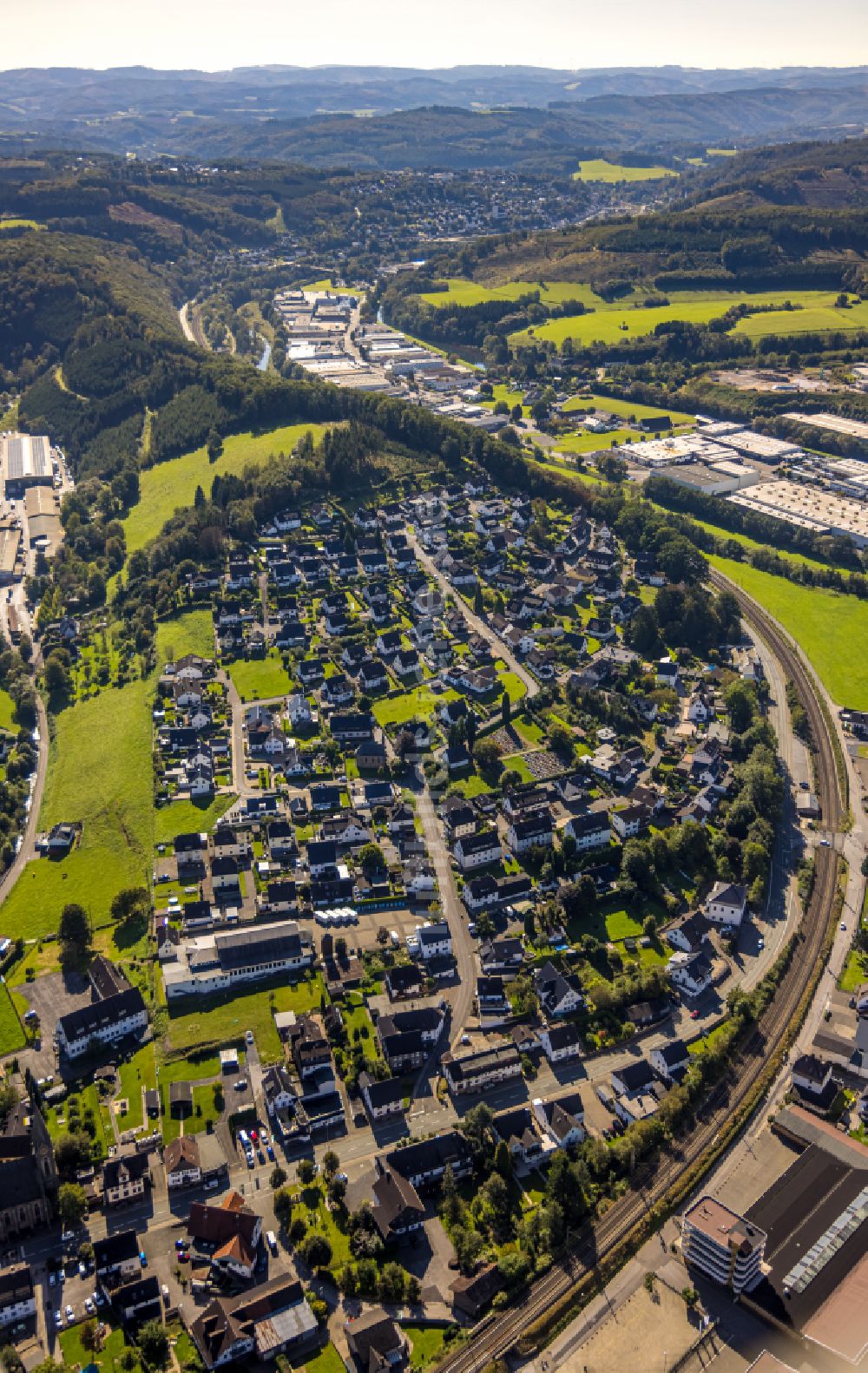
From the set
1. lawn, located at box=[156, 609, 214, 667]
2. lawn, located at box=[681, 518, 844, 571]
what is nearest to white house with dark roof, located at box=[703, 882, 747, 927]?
lawn, located at box=[156, 609, 214, 667]

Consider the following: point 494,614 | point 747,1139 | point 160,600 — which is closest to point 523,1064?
point 747,1139

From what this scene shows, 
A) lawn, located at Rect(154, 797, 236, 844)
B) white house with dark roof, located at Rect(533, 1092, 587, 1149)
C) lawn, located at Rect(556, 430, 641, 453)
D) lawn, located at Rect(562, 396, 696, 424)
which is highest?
lawn, located at Rect(562, 396, 696, 424)

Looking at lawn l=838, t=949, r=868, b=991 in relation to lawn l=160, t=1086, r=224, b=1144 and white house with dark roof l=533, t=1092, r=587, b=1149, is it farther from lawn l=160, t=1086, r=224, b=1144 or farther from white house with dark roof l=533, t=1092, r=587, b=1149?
lawn l=160, t=1086, r=224, b=1144

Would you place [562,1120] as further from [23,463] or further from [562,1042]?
[23,463]

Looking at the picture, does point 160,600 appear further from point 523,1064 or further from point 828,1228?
point 828,1228

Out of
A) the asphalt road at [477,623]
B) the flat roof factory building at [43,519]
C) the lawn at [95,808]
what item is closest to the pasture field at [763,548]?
the asphalt road at [477,623]

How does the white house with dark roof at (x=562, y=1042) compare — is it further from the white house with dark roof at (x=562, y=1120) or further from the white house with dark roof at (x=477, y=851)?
the white house with dark roof at (x=477, y=851)
